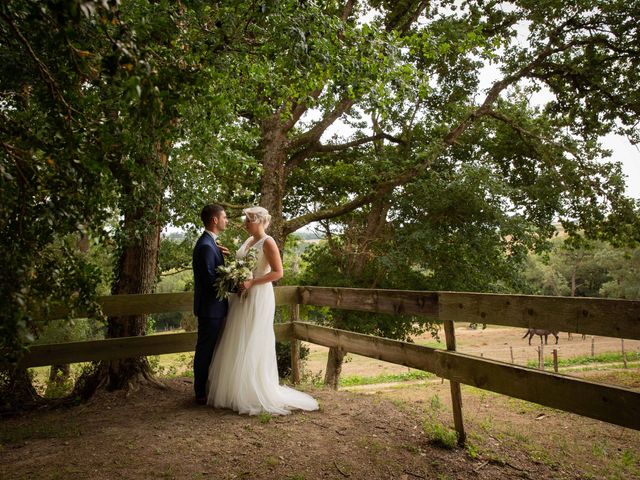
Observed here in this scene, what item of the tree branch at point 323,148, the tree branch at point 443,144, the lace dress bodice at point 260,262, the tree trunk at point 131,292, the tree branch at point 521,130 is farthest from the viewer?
the tree branch at point 323,148

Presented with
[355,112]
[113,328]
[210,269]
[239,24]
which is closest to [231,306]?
[210,269]

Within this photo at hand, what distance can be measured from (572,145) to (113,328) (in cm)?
1254

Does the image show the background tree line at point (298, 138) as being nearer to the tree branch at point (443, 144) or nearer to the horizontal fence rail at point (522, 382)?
the tree branch at point (443, 144)

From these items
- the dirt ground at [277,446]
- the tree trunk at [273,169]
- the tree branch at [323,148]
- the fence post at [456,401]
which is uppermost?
the tree branch at [323,148]

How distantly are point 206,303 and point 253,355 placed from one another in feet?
2.65

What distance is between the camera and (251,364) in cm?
514

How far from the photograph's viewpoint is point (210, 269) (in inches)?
207

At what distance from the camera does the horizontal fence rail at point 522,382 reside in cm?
294

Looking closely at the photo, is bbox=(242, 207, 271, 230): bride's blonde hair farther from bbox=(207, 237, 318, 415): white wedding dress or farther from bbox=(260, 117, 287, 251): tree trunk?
bbox=(260, 117, 287, 251): tree trunk

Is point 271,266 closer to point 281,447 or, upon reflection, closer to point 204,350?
point 204,350

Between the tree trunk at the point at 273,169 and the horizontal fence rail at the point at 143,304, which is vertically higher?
the tree trunk at the point at 273,169

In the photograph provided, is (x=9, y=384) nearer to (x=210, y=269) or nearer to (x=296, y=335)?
(x=210, y=269)

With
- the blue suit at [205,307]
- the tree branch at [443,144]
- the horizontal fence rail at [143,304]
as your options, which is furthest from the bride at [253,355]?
the tree branch at [443,144]

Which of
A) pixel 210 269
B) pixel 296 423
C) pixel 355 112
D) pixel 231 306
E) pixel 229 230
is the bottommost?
pixel 296 423
